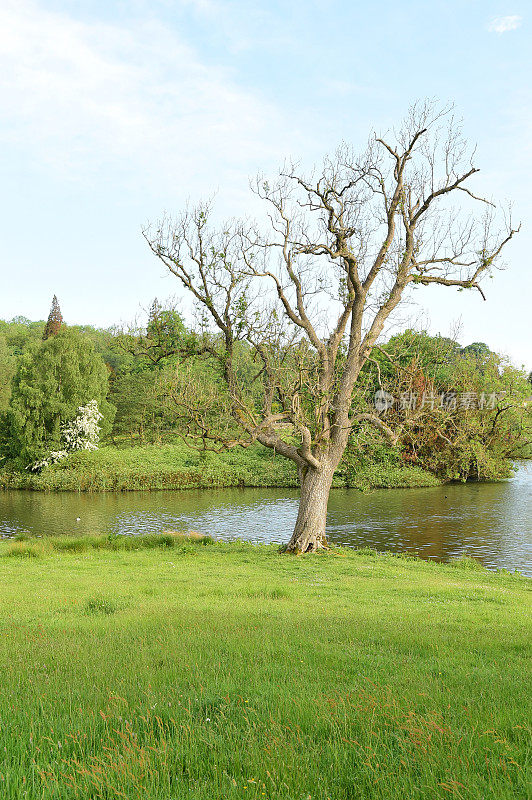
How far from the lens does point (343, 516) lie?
32.6m

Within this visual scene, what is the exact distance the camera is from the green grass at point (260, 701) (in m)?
3.50

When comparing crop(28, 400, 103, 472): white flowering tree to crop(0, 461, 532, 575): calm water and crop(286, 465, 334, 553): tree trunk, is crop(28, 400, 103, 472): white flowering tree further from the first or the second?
crop(286, 465, 334, 553): tree trunk

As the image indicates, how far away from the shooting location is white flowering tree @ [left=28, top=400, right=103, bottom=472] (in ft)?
154

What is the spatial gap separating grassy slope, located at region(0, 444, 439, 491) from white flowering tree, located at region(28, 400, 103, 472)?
3.34ft

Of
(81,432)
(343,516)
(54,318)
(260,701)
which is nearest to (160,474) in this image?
(81,432)

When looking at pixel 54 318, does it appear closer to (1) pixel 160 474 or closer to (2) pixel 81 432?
(2) pixel 81 432

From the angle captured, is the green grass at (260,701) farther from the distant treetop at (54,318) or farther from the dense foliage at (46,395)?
the distant treetop at (54,318)

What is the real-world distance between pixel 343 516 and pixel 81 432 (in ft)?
84.8

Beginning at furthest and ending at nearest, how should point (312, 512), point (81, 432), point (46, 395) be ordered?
point (81, 432) → point (46, 395) → point (312, 512)

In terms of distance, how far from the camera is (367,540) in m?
26.1

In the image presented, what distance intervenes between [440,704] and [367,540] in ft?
72.2

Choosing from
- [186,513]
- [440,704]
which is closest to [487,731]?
[440,704]

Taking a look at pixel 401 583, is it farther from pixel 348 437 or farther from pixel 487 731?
pixel 487 731

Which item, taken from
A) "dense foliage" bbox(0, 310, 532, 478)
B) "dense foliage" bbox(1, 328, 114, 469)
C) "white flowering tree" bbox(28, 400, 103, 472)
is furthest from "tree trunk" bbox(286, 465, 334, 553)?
"dense foliage" bbox(1, 328, 114, 469)
